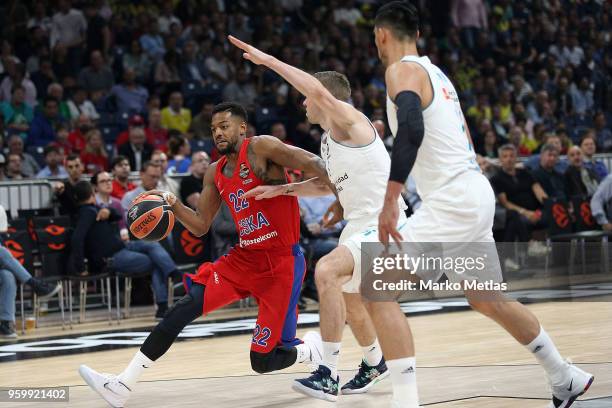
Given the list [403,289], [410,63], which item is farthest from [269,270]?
[410,63]

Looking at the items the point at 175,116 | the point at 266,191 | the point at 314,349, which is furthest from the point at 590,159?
the point at 266,191

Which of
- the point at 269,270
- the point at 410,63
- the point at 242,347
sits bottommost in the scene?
the point at 242,347

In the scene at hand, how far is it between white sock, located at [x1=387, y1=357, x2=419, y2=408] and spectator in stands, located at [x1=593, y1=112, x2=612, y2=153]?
15877 millimetres

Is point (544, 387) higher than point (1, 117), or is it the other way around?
point (1, 117)

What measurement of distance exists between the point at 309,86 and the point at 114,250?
6446 millimetres

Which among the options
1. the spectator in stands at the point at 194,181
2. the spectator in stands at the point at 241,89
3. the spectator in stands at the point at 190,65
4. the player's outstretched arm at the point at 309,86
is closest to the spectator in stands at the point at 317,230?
the spectator in stands at the point at 194,181

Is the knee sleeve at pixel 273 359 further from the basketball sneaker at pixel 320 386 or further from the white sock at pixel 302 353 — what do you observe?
the basketball sneaker at pixel 320 386

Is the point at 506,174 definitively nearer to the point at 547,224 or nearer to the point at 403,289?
the point at 547,224

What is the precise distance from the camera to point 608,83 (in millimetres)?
22891

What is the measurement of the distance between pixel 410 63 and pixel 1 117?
32.8ft

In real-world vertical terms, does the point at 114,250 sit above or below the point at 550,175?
below

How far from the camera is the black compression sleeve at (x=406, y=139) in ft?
16.3

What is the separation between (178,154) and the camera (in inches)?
539

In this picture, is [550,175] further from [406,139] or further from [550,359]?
[406,139]
